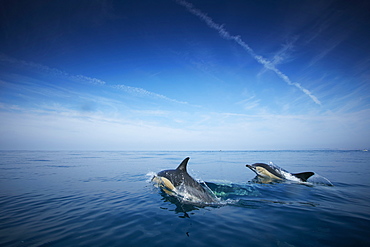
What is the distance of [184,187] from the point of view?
788cm

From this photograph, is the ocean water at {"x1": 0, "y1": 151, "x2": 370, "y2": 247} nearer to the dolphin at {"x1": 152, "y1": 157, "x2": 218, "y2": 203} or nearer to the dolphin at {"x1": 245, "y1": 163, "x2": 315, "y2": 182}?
the dolphin at {"x1": 152, "y1": 157, "x2": 218, "y2": 203}

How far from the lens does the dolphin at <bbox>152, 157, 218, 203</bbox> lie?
23.9ft

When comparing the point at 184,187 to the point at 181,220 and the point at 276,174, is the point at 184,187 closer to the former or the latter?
the point at 181,220

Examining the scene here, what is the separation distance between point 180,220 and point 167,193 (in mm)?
3590

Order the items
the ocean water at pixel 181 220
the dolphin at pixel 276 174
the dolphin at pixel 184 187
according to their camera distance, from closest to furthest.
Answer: the ocean water at pixel 181 220, the dolphin at pixel 184 187, the dolphin at pixel 276 174

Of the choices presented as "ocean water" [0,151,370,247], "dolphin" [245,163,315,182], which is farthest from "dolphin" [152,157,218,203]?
"dolphin" [245,163,315,182]

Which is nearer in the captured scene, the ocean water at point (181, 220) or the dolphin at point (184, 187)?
the ocean water at point (181, 220)

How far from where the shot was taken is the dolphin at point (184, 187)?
729 centimetres

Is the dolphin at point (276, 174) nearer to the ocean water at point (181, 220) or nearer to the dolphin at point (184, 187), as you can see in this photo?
the ocean water at point (181, 220)

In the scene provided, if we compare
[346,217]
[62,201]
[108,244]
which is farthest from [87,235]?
[346,217]

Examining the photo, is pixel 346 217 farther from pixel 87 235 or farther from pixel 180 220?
pixel 87 235

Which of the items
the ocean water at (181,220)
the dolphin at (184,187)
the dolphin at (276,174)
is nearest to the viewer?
the ocean water at (181,220)

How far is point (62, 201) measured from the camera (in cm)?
723

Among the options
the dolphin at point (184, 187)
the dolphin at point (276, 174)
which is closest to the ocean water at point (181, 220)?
the dolphin at point (184, 187)
